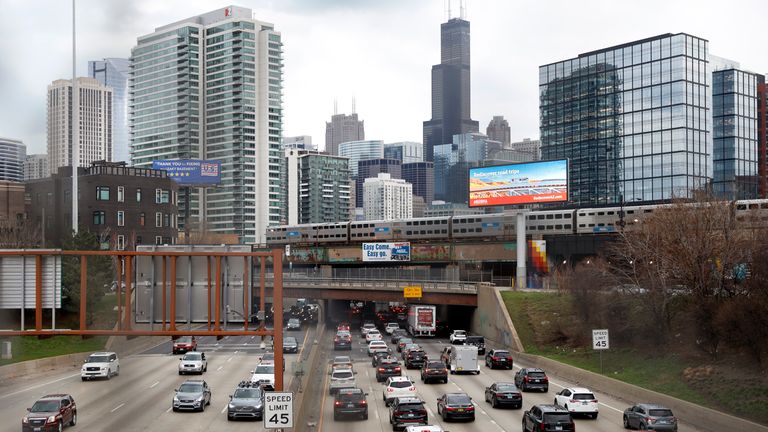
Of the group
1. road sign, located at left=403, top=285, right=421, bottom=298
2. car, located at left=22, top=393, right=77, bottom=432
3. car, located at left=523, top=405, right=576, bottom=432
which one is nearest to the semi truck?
road sign, located at left=403, top=285, right=421, bottom=298

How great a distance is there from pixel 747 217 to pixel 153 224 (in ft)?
241

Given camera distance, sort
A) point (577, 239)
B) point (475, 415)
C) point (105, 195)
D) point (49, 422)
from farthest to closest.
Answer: point (105, 195)
point (577, 239)
point (475, 415)
point (49, 422)

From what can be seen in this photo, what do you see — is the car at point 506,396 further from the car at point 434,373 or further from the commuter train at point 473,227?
the commuter train at point 473,227

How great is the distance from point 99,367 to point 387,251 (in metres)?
59.1

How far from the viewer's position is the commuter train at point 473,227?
91119 millimetres

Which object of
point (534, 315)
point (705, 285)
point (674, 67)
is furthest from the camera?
point (674, 67)

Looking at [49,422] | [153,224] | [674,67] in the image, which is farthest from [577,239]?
[674,67]

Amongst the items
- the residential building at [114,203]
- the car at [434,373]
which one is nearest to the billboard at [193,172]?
the residential building at [114,203]

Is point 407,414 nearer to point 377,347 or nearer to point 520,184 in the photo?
point 377,347

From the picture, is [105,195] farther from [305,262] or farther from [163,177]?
[305,262]

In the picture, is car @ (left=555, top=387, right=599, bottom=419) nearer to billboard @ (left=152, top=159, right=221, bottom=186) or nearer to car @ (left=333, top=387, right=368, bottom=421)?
car @ (left=333, top=387, right=368, bottom=421)

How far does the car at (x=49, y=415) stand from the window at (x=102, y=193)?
76.8m

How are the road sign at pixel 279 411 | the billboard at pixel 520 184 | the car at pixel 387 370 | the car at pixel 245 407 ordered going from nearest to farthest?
1. the road sign at pixel 279 411
2. the car at pixel 245 407
3. the car at pixel 387 370
4. the billboard at pixel 520 184

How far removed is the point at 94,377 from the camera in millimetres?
52188
